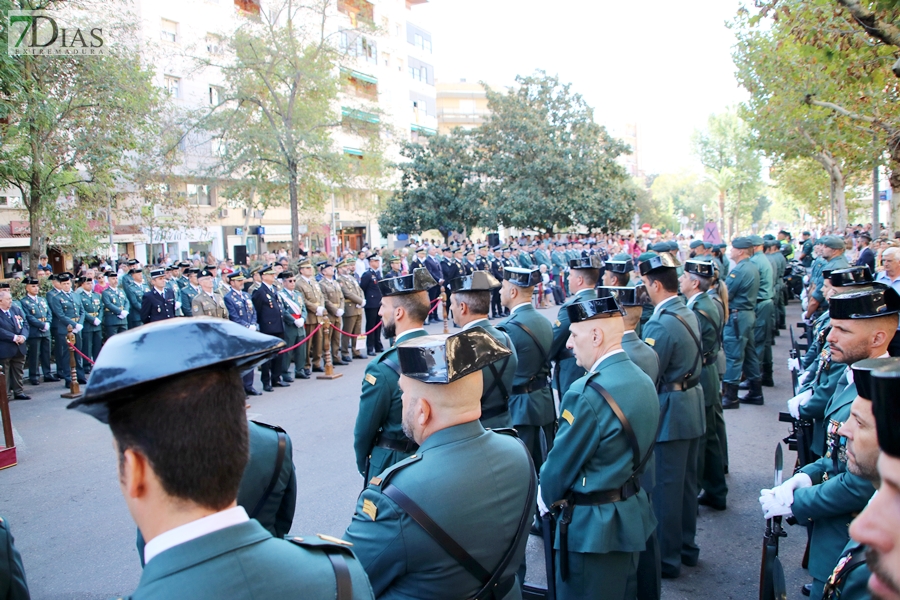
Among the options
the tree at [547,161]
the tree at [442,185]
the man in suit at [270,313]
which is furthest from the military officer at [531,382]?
the tree at [442,185]

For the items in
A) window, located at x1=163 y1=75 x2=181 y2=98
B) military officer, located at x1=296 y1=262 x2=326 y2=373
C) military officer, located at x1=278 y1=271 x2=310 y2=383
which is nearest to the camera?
military officer, located at x1=278 y1=271 x2=310 y2=383

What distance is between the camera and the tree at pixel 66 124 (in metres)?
13.1

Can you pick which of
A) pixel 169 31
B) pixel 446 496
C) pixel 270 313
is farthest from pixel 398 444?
pixel 169 31

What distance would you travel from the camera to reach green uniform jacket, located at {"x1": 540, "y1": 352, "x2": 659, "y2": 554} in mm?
3166

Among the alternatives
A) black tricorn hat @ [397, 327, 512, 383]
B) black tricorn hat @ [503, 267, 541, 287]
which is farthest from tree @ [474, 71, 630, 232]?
black tricorn hat @ [397, 327, 512, 383]

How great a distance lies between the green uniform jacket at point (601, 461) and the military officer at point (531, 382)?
76.8 inches

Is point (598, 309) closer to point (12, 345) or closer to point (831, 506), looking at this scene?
point (831, 506)

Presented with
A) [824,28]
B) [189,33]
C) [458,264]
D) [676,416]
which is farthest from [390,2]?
[676,416]

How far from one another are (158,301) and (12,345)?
232 cm

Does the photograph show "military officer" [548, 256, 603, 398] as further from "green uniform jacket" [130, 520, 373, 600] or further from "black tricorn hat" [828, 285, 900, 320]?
"green uniform jacket" [130, 520, 373, 600]

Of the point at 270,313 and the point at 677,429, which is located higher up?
the point at 270,313

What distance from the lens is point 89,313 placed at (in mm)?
12172

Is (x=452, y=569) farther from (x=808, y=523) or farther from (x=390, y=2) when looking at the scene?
(x=390, y=2)

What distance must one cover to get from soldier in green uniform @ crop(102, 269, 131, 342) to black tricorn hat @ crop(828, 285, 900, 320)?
1225 centimetres
